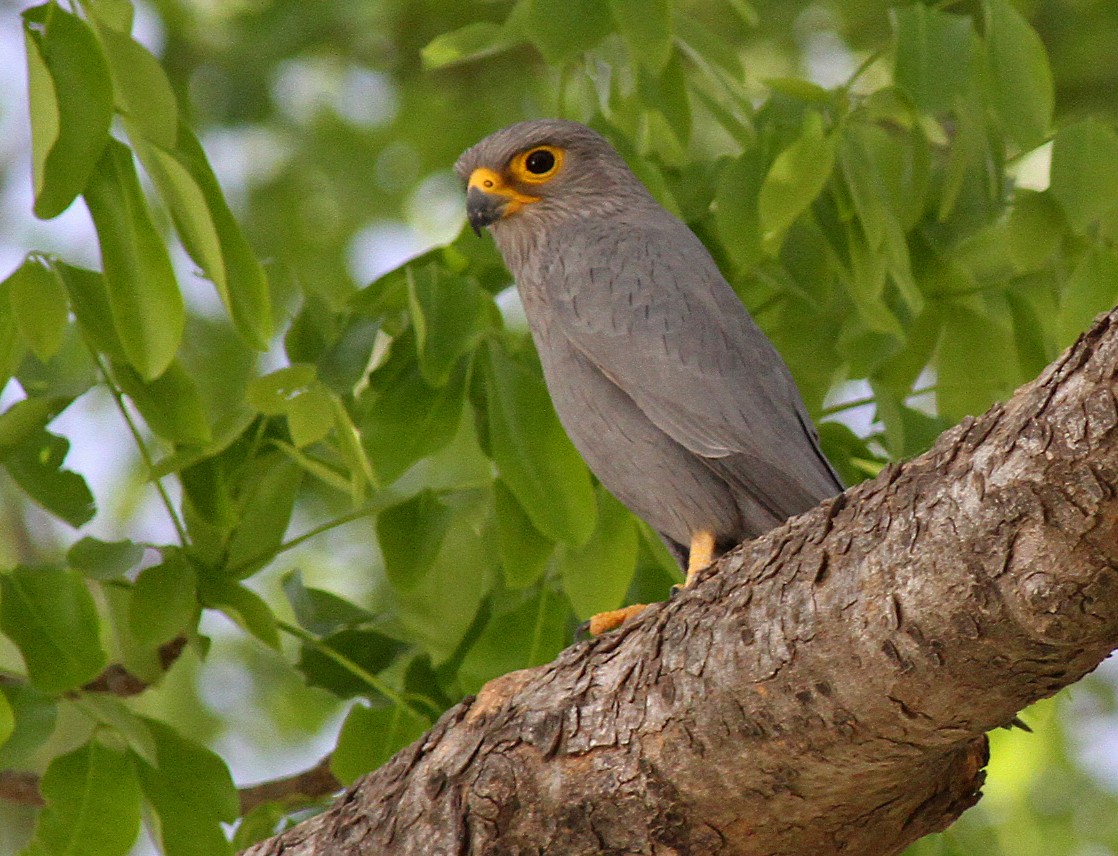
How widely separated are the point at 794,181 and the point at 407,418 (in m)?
1.23

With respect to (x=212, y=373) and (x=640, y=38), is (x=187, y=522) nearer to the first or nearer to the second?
(x=640, y=38)

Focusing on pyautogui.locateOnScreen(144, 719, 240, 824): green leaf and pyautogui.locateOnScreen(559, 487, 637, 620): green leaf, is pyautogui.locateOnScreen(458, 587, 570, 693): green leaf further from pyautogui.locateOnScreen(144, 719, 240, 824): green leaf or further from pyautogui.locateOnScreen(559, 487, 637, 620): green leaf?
pyautogui.locateOnScreen(144, 719, 240, 824): green leaf

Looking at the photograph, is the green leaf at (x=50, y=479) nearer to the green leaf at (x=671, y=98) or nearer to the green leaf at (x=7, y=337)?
the green leaf at (x=7, y=337)

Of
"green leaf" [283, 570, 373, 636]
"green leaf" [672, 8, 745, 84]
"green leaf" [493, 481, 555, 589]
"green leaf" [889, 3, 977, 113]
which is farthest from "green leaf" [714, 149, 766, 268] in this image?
"green leaf" [283, 570, 373, 636]

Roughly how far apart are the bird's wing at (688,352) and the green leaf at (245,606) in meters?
1.16

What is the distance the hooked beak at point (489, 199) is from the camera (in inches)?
168

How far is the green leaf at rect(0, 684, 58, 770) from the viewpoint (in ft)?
10.5

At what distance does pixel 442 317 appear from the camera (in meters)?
3.59

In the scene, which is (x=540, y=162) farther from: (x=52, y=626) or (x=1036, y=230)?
(x=52, y=626)

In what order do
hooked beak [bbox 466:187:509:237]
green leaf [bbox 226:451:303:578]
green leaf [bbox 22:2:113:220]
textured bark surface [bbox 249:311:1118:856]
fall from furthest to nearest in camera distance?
hooked beak [bbox 466:187:509:237]
green leaf [bbox 226:451:303:578]
green leaf [bbox 22:2:113:220]
textured bark surface [bbox 249:311:1118:856]

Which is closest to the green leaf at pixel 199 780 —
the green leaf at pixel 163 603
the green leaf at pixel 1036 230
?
the green leaf at pixel 163 603

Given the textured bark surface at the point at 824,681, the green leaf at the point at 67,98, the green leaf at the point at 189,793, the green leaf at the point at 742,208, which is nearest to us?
the textured bark surface at the point at 824,681

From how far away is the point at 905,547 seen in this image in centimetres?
218

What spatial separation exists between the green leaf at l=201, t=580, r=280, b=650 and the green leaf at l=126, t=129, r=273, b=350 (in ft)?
2.43
